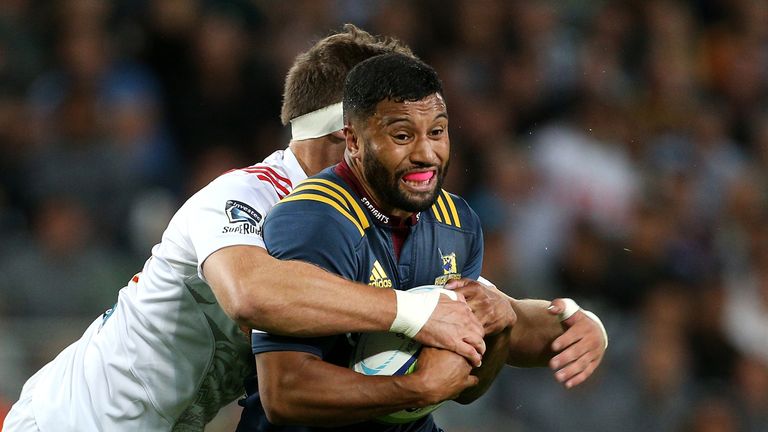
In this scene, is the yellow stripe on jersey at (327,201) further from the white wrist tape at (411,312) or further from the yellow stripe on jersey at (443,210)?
the yellow stripe on jersey at (443,210)

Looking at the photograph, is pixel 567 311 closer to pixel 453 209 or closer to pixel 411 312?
pixel 453 209

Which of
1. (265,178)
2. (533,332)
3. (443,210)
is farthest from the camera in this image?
(533,332)

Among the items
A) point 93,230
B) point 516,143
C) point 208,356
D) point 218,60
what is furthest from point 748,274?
point 208,356

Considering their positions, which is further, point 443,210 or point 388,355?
point 443,210

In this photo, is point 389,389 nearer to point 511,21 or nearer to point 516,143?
point 516,143

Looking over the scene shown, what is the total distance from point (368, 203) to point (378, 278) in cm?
22

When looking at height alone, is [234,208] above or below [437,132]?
below

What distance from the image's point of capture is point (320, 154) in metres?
4.06

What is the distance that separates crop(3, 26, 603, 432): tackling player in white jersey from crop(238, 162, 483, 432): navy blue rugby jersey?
0.26 ft

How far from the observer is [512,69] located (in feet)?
29.7

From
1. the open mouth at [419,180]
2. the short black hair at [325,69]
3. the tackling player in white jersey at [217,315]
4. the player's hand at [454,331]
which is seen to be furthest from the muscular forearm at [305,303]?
the short black hair at [325,69]

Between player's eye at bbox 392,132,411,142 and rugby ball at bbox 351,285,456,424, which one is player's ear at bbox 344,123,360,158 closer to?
player's eye at bbox 392,132,411,142

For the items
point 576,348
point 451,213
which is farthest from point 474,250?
point 576,348

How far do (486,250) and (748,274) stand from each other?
2179 millimetres
